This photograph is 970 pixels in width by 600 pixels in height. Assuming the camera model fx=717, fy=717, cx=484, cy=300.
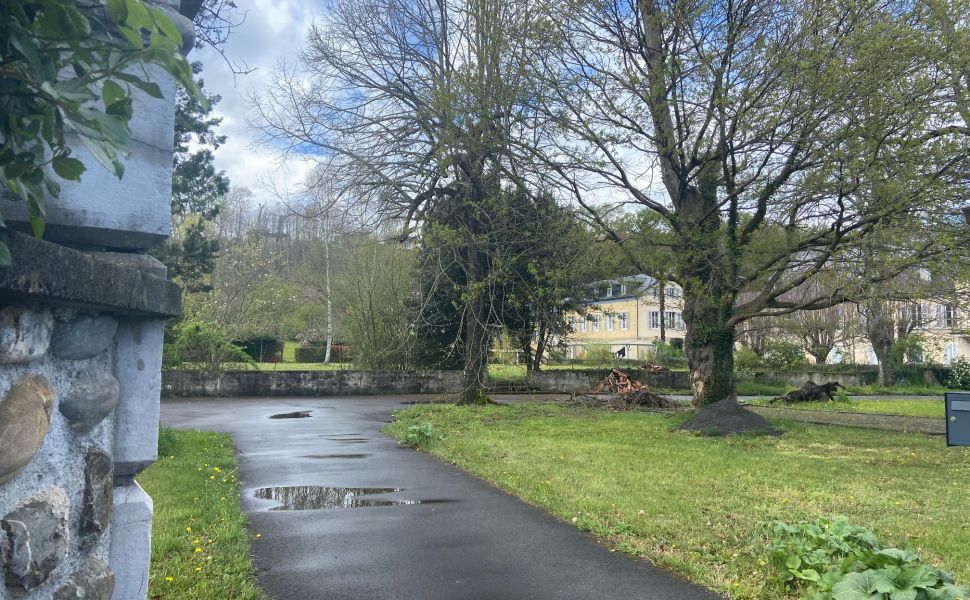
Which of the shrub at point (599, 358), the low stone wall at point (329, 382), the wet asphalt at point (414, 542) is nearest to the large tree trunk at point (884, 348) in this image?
the shrub at point (599, 358)

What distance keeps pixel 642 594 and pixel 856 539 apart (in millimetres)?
1379

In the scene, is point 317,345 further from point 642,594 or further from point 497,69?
point 642,594

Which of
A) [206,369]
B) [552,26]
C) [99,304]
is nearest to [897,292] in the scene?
[552,26]

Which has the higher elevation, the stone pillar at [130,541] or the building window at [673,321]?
the building window at [673,321]

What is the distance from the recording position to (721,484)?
823 centimetres

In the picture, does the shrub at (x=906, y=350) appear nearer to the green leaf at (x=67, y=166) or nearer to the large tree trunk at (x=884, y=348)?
the large tree trunk at (x=884, y=348)

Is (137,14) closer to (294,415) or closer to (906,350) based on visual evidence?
(294,415)

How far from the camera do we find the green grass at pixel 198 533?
452cm

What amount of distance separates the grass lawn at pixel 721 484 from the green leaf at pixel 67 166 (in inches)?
176

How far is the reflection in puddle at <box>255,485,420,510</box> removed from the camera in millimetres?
7207

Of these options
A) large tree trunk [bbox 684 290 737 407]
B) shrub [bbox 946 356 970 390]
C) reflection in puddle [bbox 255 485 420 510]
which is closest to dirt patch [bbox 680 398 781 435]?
large tree trunk [bbox 684 290 737 407]

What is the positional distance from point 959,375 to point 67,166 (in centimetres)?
3995

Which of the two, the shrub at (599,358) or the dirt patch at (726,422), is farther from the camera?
the shrub at (599,358)

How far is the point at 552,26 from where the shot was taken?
14.7 m
